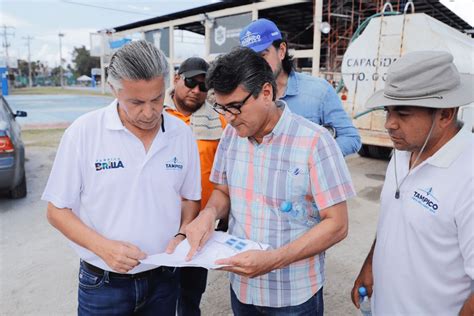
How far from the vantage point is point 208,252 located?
57.0 inches

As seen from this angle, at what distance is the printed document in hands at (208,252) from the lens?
54.1 inches

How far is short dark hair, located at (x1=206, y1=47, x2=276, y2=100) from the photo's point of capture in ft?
4.51

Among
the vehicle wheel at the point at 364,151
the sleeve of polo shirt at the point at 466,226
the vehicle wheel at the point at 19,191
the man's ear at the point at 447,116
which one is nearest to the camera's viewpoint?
the sleeve of polo shirt at the point at 466,226

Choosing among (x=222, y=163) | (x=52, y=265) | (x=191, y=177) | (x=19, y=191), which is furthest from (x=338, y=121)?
(x=19, y=191)

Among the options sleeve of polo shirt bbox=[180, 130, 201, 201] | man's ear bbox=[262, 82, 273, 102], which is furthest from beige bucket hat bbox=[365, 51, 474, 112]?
sleeve of polo shirt bbox=[180, 130, 201, 201]

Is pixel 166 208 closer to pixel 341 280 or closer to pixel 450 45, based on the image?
pixel 341 280

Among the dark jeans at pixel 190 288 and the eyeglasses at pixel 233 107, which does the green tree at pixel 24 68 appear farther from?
the eyeglasses at pixel 233 107

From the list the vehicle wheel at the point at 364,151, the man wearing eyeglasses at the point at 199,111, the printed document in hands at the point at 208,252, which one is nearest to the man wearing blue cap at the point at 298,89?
the man wearing eyeglasses at the point at 199,111

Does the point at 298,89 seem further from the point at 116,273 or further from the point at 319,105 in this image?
the point at 116,273

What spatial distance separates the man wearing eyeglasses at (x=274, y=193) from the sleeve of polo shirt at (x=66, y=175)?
1.60ft

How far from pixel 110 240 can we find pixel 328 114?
1612 millimetres

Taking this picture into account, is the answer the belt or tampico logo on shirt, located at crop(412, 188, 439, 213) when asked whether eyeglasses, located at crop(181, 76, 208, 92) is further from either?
tampico logo on shirt, located at crop(412, 188, 439, 213)

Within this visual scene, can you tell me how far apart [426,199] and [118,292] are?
4.07ft

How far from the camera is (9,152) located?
478 centimetres
